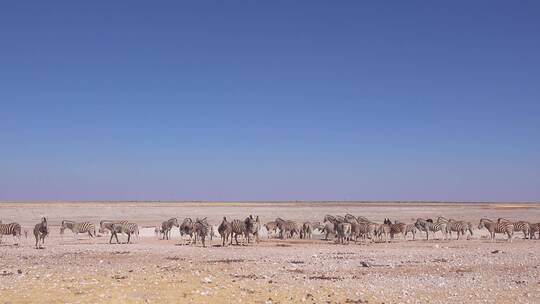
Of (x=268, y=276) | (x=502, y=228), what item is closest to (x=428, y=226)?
(x=502, y=228)

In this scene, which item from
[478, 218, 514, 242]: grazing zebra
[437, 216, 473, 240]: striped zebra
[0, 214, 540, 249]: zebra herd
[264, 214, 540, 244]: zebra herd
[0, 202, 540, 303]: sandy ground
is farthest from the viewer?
[437, 216, 473, 240]: striped zebra

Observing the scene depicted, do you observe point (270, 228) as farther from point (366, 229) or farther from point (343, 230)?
point (343, 230)

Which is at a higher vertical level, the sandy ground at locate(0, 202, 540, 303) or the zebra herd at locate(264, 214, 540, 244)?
the zebra herd at locate(264, 214, 540, 244)

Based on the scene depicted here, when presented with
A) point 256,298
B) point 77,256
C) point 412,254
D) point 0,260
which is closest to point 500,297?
point 256,298

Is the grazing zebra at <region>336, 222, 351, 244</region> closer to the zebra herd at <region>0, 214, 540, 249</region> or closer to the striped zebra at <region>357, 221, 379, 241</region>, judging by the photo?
the zebra herd at <region>0, 214, 540, 249</region>

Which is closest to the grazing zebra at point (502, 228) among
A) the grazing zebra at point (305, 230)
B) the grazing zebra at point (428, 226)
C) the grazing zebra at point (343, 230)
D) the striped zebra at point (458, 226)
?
the striped zebra at point (458, 226)

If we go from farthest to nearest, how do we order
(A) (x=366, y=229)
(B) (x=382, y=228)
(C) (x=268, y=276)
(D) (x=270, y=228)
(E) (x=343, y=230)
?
(D) (x=270, y=228) → (B) (x=382, y=228) → (A) (x=366, y=229) → (E) (x=343, y=230) → (C) (x=268, y=276)

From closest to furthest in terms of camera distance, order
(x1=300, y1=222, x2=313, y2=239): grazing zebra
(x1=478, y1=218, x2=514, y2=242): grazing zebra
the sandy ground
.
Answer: the sandy ground, (x1=478, y1=218, x2=514, y2=242): grazing zebra, (x1=300, y1=222, x2=313, y2=239): grazing zebra

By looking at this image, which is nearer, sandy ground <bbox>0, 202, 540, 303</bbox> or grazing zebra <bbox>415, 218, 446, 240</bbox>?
sandy ground <bbox>0, 202, 540, 303</bbox>

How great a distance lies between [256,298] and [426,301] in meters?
3.79

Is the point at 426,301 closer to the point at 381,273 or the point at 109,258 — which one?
the point at 381,273

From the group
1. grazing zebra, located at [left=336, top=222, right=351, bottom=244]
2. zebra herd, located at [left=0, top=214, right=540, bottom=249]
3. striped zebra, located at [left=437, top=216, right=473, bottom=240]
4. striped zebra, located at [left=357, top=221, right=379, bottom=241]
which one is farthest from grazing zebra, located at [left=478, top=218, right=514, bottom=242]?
grazing zebra, located at [left=336, top=222, right=351, bottom=244]

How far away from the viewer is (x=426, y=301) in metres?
12.5

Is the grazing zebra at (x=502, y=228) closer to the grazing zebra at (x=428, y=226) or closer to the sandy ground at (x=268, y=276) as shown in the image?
the grazing zebra at (x=428, y=226)
